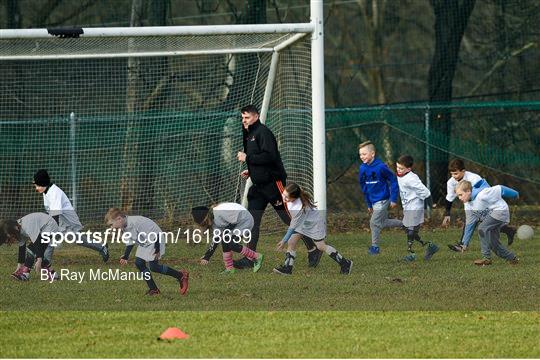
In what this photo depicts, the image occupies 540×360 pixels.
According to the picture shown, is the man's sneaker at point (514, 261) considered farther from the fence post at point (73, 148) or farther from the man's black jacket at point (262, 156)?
the fence post at point (73, 148)

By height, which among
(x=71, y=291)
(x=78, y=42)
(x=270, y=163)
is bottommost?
(x=71, y=291)

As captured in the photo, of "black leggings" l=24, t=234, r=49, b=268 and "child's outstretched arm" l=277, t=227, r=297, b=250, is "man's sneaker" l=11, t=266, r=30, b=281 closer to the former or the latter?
"black leggings" l=24, t=234, r=49, b=268

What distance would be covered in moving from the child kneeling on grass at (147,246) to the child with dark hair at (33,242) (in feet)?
2.86

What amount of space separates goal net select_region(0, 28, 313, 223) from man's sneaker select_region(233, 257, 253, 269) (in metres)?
2.42

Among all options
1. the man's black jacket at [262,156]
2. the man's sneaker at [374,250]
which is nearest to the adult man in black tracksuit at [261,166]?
the man's black jacket at [262,156]

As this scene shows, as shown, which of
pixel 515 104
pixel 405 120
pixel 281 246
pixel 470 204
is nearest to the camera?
pixel 281 246

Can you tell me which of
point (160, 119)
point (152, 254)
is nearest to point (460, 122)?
point (160, 119)

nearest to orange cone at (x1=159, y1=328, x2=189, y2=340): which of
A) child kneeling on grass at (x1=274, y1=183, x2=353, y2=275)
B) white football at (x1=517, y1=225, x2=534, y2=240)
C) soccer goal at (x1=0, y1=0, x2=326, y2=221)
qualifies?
child kneeling on grass at (x1=274, y1=183, x2=353, y2=275)

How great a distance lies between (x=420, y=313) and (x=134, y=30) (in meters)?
5.16

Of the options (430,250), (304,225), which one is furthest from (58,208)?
(430,250)

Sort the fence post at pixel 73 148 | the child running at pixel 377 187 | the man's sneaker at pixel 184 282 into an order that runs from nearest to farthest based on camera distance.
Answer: the man's sneaker at pixel 184 282
the child running at pixel 377 187
the fence post at pixel 73 148

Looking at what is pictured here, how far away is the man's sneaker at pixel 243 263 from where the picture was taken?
12.9 m

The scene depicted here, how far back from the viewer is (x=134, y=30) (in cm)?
1355

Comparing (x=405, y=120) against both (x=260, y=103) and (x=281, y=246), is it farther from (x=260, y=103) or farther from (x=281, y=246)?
(x=281, y=246)
